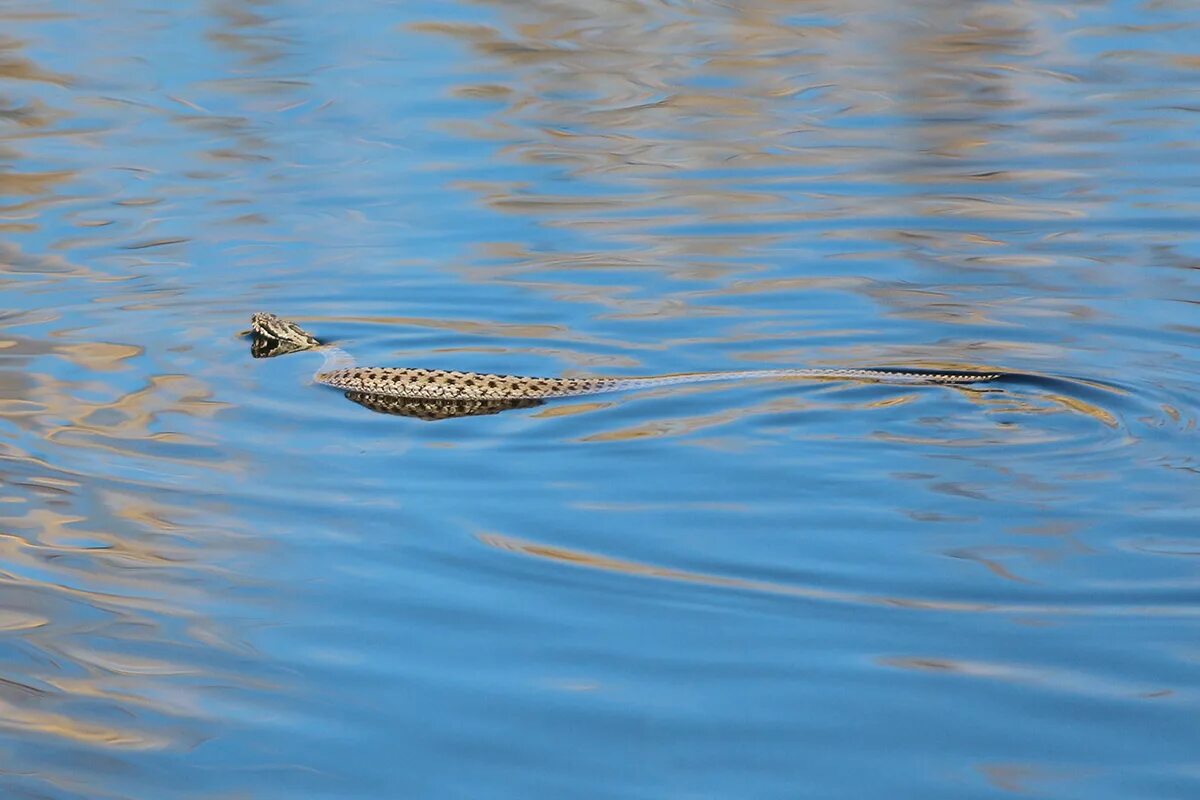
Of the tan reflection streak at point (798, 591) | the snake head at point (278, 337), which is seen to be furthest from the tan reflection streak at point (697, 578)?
the snake head at point (278, 337)

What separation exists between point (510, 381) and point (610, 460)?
150 cm

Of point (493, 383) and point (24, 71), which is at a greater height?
point (24, 71)

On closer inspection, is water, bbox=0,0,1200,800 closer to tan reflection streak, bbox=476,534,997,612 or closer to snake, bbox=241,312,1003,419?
tan reflection streak, bbox=476,534,997,612

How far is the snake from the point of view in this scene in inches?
378

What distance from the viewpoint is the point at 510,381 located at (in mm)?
9828

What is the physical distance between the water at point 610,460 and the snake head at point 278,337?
0.68 ft

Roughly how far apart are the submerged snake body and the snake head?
0.76 m

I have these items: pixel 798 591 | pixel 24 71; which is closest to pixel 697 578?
pixel 798 591

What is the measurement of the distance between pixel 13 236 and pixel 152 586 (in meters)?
8.27

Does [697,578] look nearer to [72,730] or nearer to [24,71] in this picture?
[72,730]

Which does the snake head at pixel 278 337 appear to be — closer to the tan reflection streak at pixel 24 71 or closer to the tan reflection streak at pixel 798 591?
the tan reflection streak at pixel 798 591

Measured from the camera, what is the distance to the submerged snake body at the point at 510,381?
9617 millimetres

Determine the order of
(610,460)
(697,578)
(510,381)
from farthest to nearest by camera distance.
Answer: (510,381) < (610,460) < (697,578)

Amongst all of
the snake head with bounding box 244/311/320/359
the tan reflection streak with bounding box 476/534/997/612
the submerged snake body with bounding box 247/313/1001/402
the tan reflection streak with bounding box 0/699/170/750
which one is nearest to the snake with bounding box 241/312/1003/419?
the submerged snake body with bounding box 247/313/1001/402
